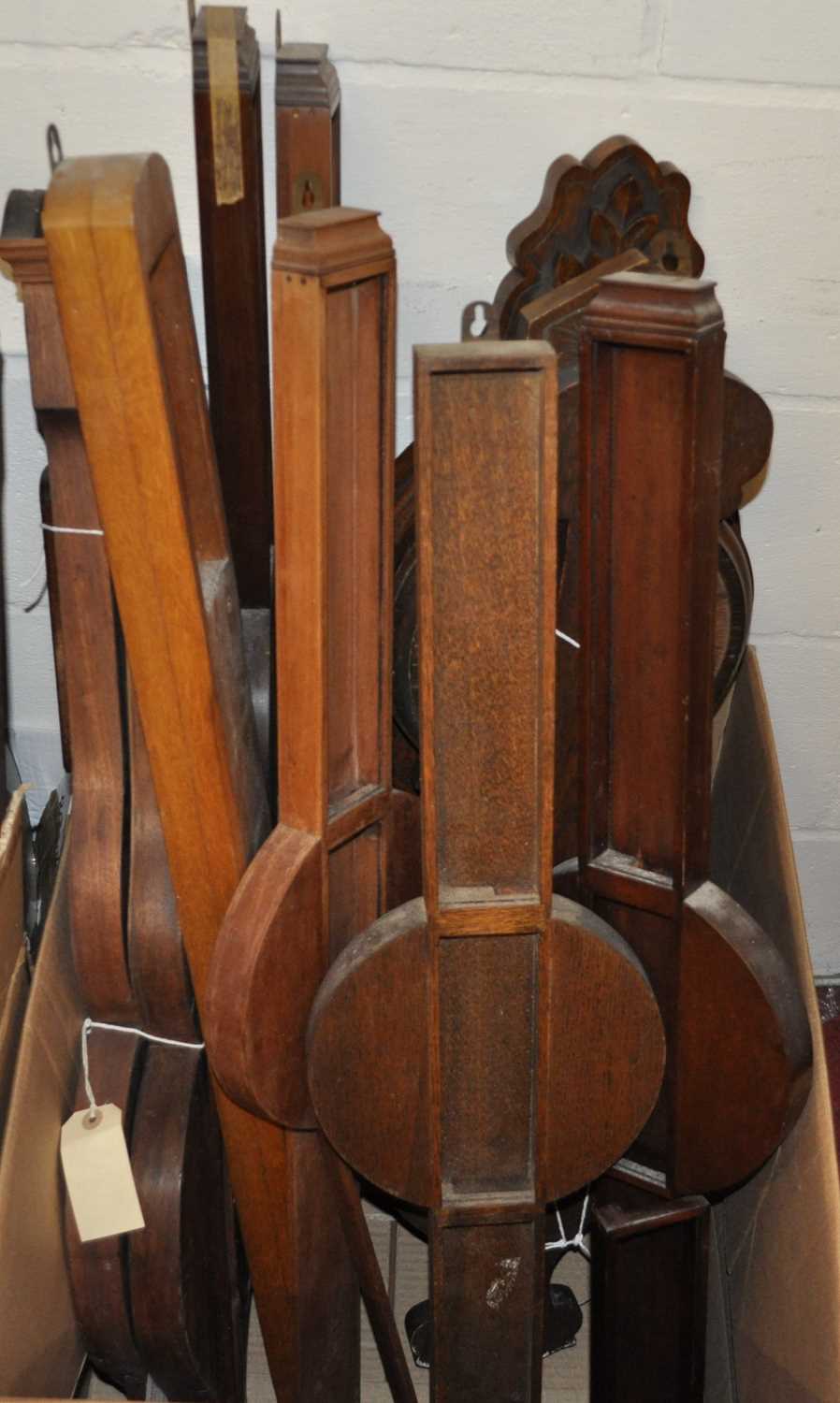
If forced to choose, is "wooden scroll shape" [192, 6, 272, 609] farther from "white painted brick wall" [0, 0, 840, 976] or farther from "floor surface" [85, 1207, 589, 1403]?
"floor surface" [85, 1207, 589, 1403]

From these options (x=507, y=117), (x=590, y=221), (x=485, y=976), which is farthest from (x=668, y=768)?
(x=507, y=117)

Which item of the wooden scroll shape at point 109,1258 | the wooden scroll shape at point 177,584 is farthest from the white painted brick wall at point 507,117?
the wooden scroll shape at point 109,1258

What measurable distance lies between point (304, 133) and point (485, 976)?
569 millimetres

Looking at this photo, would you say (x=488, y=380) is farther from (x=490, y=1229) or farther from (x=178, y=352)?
(x=490, y=1229)

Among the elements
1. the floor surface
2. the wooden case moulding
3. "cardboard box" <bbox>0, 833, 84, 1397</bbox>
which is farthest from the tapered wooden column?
"cardboard box" <bbox>0, 833, 84, 1397</bbox>

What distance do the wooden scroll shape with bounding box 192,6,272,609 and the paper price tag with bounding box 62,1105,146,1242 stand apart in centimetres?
42

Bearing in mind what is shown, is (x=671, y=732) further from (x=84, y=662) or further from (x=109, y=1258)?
(x=109, y=1258)

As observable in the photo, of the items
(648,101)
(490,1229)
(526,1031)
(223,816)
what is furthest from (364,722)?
(648,101)

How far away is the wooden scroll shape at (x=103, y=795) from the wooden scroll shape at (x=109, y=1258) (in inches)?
1.5

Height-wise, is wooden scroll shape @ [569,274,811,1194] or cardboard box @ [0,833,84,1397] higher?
wooden scroll shape @ [569,274,811,1194]

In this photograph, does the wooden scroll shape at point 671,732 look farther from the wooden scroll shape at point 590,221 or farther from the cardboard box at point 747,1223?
the wooden scroll shape at point 590,221

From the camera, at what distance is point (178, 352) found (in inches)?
32.2

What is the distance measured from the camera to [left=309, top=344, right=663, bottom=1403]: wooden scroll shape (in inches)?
28.3

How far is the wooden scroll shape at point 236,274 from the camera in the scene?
37.0 inches
